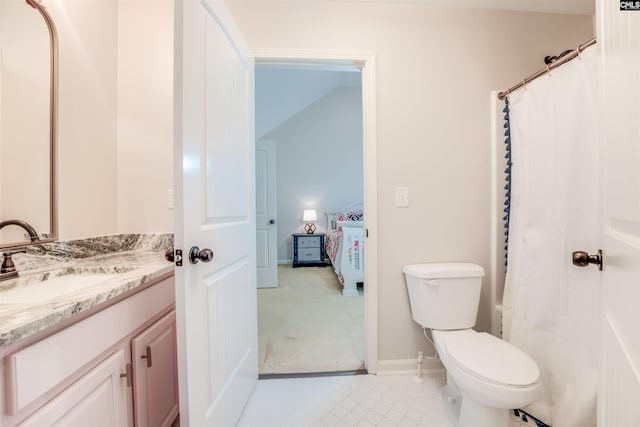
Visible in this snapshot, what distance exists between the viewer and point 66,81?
1210mm

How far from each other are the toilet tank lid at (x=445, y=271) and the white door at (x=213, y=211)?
963 millimetres

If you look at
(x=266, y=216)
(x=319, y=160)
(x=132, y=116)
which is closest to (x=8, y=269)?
(x=132, y=116)

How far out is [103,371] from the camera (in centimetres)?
76

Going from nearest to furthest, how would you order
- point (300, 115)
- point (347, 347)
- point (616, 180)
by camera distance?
point (616, 180)
point (347, 347)
point (300, 115)

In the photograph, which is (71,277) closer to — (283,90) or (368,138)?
(368,138)

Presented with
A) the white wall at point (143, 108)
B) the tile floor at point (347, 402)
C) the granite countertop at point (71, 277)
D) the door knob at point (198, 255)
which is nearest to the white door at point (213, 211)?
the door knob at point (198, 255)

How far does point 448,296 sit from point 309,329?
1214 millimetres

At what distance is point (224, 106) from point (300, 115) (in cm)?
419

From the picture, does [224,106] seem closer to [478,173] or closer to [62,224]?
[62,224]

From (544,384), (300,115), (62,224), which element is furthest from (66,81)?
(300,115)

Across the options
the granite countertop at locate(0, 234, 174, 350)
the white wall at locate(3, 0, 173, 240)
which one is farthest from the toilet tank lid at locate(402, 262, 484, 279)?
the white wall at locate(3, 0, 173, 240)

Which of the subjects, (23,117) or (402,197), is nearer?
(23,117)

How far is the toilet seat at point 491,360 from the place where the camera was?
989 mm

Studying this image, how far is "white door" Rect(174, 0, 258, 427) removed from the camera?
0.83 meters
